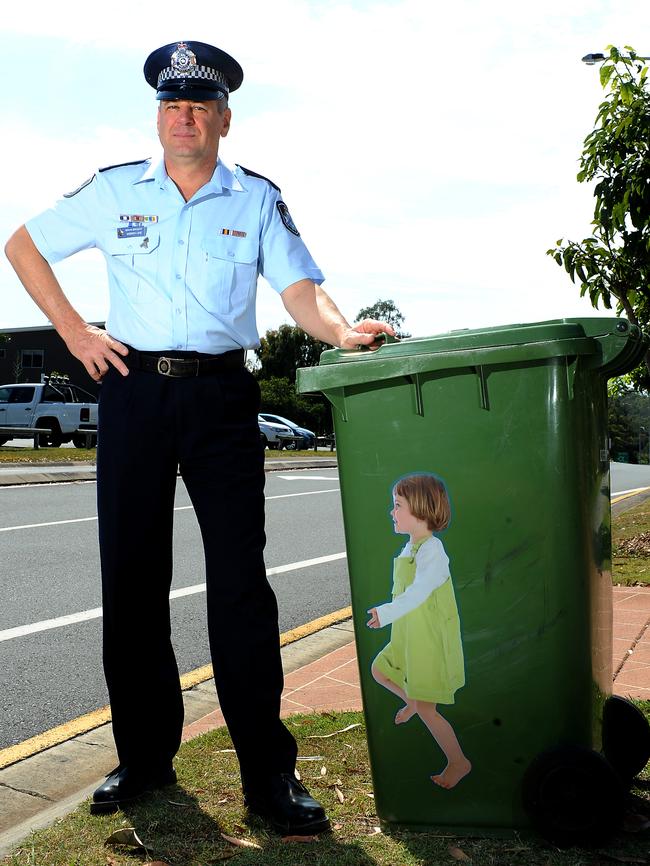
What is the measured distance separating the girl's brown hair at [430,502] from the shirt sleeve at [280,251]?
79 cm

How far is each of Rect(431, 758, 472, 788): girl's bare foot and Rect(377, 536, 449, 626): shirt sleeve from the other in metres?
0.40

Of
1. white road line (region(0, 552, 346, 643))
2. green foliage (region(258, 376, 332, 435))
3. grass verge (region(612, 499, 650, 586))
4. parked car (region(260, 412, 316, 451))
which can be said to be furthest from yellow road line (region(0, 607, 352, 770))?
green foliage (region(258, 376, 332, 435))

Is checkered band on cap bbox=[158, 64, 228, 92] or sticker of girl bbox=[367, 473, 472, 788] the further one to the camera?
checkered band on cap bbox=[158, 64, 228, 92]

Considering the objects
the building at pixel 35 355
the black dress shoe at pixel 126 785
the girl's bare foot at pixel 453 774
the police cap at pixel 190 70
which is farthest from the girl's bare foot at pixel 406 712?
the building at pixel 35 355

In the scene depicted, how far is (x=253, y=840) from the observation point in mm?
2625

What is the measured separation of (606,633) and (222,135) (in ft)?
5.95

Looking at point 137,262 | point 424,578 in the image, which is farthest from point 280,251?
point 424,578

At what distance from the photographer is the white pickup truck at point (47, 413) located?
24.5m

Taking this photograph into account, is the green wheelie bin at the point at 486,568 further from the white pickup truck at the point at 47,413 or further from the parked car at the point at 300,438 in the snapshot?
the parked car at the point at 300,438

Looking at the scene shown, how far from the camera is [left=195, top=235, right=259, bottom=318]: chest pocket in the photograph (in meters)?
2.87

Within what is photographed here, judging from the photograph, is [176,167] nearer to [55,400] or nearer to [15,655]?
[15,655]

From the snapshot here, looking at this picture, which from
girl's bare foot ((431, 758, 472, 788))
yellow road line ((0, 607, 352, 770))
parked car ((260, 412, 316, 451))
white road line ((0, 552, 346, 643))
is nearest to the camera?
girl's bare foot ((431, 758, 472, 788))

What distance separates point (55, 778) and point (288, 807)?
3.22 ft

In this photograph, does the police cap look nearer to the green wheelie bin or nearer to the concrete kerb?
the green wheelie bin
